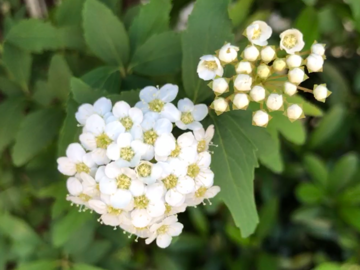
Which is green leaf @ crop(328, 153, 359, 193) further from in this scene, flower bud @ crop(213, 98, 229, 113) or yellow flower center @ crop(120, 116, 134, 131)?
yellow flower center @ crop(120, 116, 134, 131)

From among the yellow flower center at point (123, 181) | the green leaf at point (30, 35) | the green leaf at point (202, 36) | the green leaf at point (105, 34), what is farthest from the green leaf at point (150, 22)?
the yellow flower center at point (123, 181)

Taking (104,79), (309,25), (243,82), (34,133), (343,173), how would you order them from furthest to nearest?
(343,173) < (309,25) < (34,133) < (104,79) < (243,82)

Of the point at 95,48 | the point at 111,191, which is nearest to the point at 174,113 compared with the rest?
the point at 111,191

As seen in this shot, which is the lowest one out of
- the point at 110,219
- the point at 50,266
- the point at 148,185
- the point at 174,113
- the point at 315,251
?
the point at 315,251

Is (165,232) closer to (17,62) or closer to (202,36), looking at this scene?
(202,36)

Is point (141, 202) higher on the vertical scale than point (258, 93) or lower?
lower

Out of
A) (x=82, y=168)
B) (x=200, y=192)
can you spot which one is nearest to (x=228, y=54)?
(x=200, y=192)

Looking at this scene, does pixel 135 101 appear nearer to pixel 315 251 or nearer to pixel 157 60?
pixel 157 60
